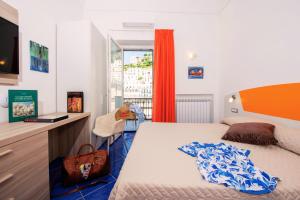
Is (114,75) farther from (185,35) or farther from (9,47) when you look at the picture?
(9,47)

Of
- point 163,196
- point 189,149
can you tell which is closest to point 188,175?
point 163,196

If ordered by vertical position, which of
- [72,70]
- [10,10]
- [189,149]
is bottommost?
[189,149]

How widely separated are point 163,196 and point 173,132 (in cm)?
118

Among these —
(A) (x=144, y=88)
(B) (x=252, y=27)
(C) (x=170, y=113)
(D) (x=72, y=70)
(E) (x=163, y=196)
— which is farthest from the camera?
(A) (x=144, y=88)

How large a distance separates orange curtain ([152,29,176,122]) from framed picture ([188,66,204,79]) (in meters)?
0.41

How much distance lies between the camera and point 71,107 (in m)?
2.56

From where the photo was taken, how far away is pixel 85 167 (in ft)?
6.28

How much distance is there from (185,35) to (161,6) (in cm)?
82

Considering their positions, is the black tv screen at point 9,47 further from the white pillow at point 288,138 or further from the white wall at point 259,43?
the white wall at point 259,43

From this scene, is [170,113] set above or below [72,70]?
below

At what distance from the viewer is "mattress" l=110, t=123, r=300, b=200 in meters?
0.91

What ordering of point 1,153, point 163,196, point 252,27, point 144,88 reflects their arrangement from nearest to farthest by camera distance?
1. point 163,196
2. point 1,153
3. point 252,27
4. point 144,88

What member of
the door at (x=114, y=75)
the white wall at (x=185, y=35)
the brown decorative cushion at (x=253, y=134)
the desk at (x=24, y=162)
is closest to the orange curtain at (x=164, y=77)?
the white wall at (x=185, y=35)

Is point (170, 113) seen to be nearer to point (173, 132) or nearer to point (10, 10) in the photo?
point (173, 132)
